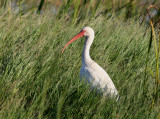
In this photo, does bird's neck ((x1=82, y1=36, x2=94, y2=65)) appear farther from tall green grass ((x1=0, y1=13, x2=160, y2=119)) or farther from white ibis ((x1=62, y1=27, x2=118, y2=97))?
tall green grass ((x1=0, y1=13, x2=160, y2=119))

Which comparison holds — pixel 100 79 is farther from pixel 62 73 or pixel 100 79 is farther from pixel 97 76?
pixel 62 73

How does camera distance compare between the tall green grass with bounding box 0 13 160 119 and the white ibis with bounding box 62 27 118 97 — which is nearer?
the tall green grass with bounding box 0 13 160 119

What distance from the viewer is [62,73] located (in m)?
2.82

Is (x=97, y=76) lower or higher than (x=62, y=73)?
lower

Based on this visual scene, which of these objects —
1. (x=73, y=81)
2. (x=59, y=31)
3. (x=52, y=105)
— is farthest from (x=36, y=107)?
(x=59, y=31)

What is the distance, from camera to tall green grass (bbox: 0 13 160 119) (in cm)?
228

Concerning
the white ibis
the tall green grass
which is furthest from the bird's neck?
the tall green grass

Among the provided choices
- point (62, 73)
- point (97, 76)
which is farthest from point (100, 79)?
point (62, 73)

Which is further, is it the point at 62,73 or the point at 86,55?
the point at 86,55

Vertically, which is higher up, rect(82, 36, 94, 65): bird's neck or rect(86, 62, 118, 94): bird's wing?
rect(82, 36, 94, 65): bird's neck

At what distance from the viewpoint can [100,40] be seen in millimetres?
3725

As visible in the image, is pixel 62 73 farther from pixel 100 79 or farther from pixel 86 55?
pixel 86 55

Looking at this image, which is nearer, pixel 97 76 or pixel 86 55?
pixel 97 76

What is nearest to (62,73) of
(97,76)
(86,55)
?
(97,76)
